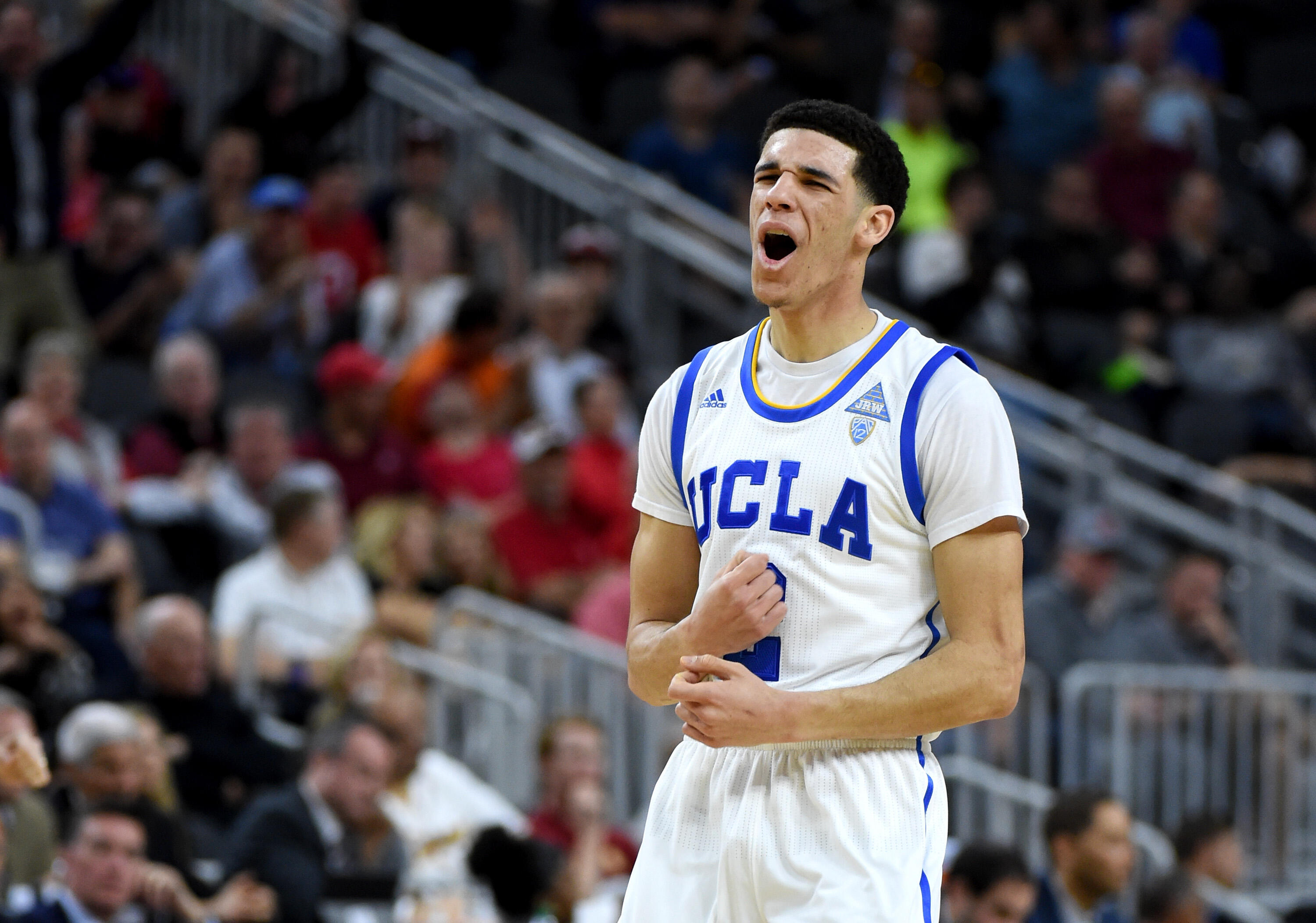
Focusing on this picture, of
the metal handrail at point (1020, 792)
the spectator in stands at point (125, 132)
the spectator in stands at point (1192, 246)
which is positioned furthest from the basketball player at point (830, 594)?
the spectator in stands at point (1192, 246)

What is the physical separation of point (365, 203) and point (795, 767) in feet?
30.0

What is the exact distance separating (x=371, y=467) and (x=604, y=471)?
A: 1.24 metres

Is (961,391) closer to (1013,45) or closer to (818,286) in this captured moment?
(818,286)

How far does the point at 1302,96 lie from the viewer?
15.2 meters

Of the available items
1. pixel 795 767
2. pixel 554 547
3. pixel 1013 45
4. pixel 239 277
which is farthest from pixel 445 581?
pixel 1013 45

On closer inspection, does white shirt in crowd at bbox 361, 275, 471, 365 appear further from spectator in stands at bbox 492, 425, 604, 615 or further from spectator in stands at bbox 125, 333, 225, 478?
spectator in stands at bbox 125, 333, 225, 478

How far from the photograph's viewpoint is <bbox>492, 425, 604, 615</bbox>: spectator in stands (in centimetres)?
964

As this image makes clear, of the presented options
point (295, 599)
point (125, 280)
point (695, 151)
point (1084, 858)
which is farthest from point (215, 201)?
point (1084, 858)

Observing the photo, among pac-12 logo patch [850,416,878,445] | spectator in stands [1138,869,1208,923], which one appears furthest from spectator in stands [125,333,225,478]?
pac-12 logo patch [850,416,878,445]

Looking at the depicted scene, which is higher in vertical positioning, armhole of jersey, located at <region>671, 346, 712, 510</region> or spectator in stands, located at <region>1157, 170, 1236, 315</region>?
spectator in stands, located at <region>1157, 170, 1236, 315</region>

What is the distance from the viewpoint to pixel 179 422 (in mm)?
9461

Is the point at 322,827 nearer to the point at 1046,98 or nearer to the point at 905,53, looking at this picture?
the point at 905,53

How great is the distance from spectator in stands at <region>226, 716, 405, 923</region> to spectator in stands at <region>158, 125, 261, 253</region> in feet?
14.7

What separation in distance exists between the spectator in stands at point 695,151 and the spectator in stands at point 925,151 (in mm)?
1120
